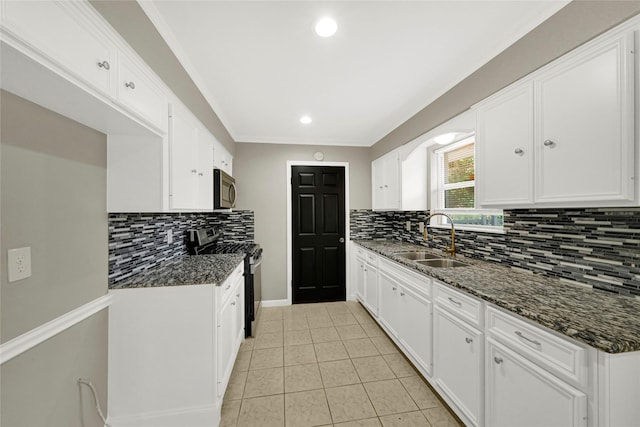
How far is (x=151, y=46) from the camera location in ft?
4.79

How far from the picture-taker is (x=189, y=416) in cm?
160

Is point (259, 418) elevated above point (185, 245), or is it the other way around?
point (185, 245)

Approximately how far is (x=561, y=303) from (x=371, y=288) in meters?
2.16

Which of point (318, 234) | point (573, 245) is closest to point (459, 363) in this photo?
point (573, 245)

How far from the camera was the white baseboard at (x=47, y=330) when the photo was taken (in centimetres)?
93

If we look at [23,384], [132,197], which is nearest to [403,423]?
[23,384]

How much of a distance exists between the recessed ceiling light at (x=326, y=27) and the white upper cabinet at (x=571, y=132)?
113cm

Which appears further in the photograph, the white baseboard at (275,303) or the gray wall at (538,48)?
the white baseboard at (275,303)

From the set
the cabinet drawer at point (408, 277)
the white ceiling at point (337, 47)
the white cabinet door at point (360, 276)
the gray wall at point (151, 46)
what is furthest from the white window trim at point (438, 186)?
the gray wall at point (151, 46)

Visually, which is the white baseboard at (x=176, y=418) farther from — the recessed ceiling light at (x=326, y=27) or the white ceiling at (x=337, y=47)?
the recessed ceiling light at (x=326, y=27)

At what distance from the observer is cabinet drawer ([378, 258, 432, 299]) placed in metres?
1.97

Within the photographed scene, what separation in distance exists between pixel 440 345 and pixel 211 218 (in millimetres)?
3080

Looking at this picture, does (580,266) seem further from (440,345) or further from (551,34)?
(551,34)

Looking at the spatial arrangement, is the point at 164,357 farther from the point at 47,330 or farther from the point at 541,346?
the point at 541,346
